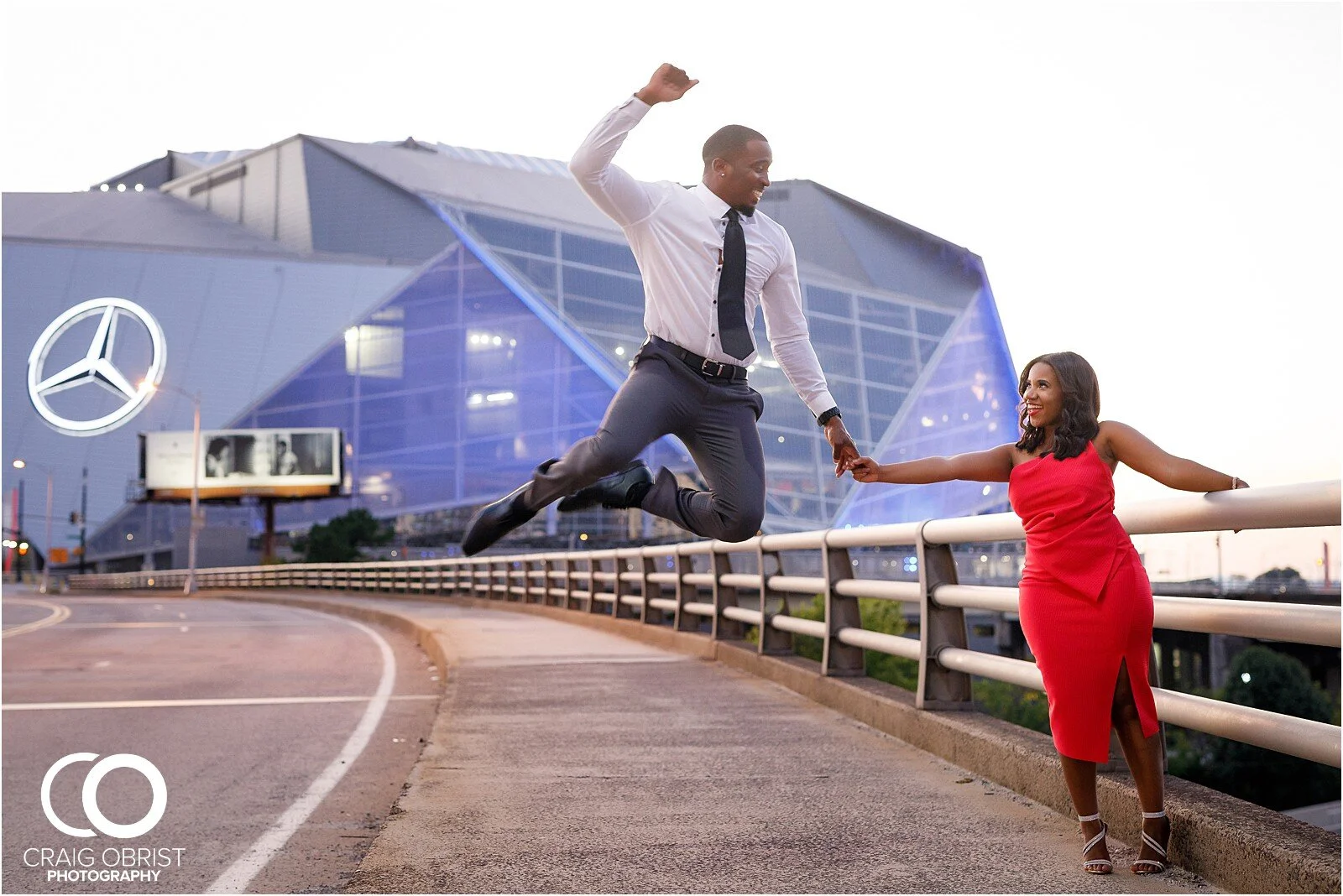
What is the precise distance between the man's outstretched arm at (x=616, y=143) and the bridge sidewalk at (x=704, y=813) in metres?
2.29

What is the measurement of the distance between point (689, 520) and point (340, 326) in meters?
99.9

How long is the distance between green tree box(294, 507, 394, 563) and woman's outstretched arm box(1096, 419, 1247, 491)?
237ft

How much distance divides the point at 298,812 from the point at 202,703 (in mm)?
5516

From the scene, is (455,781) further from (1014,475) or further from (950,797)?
(1014,475)

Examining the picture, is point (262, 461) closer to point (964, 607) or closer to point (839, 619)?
point (839, 619)

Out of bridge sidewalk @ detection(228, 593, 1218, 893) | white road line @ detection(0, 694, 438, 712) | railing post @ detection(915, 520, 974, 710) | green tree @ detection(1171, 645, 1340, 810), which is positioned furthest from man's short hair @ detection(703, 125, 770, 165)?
green tree @ detection(1171, 645, 1340, 810)

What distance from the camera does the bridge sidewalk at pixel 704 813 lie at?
14.9 feet

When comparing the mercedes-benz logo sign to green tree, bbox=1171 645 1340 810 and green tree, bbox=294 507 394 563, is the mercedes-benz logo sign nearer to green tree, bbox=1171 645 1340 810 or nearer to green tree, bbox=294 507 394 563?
green tree, bbox=294 507 394 563

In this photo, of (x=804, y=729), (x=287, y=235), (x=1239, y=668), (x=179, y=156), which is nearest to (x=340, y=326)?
(x=287, y=235)

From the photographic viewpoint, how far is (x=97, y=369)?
96.0 m

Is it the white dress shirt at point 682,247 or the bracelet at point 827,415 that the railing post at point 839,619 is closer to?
the bracelet at point 827,415

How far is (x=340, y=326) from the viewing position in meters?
102

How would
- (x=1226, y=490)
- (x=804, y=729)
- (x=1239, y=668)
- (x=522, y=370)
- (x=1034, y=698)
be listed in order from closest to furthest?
(x=1226, y=490) → (x=804, y=729) → (x=1034, y=698) → (x=1239, y=668) → (x=522, y=370)

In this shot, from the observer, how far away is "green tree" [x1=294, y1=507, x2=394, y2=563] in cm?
7550
